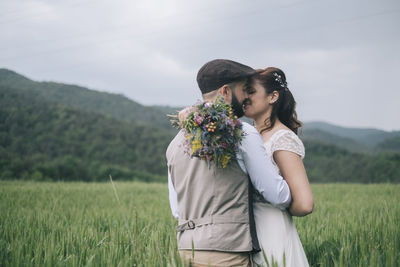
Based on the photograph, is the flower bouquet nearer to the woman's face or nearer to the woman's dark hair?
the woman's face

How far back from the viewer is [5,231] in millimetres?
3371

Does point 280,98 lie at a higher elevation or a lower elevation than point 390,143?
higher

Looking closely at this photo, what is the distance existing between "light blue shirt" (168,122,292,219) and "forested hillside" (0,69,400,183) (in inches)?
586

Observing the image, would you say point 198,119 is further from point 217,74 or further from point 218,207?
point 218,207

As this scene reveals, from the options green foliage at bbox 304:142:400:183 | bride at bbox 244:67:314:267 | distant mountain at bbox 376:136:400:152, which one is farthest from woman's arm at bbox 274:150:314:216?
distant mountain at bbox 376:136:400:152

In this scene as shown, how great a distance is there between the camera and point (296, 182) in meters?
1.86

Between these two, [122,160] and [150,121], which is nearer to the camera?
[122,160]

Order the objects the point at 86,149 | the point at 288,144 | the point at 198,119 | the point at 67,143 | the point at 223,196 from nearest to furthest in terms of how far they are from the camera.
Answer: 1. the point at 198,119
2. the point at 223,196
3. the point at 288,144
4. the point at 67,143
5. the point at 86,149

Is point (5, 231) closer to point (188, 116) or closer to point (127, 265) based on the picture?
point (127, 265)

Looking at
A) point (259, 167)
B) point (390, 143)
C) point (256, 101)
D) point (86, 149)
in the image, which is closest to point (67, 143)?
point (86, 149)

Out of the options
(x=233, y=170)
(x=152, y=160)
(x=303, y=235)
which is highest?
(x=233, y=170)

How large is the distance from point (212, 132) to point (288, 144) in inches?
26.6

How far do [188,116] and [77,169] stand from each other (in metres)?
23.6

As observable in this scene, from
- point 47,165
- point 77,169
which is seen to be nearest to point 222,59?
point 47,165
